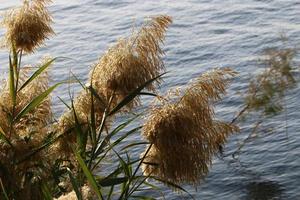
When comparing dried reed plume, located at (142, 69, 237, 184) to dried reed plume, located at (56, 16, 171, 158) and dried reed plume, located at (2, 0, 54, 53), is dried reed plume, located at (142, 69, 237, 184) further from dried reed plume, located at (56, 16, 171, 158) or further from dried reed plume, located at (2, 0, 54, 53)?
dried reed plume, located at (2, 0, 54, 53)

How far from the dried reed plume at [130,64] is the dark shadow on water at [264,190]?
4.10 metres

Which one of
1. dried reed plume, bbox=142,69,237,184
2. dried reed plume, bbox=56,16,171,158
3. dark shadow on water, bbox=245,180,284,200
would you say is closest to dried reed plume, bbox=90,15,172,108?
dried reed plume, bbox=56,16,171,158

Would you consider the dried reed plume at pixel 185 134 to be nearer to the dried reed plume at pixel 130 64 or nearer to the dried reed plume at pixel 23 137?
the dried reed plume at pixel 130 64

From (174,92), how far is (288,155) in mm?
4847

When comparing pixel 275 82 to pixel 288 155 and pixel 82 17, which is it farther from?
pixel 82 17

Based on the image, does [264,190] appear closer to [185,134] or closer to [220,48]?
[185,134]

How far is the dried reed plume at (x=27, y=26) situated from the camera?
5.82 metres

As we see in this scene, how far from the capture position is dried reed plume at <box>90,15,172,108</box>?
18.1 ft

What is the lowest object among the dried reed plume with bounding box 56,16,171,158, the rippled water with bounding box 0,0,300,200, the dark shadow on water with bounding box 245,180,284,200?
the dark shadow on water with bounding box 245,180,284,200

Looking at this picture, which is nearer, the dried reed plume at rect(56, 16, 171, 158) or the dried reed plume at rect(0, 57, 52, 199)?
the dried reed plume at rect(0, 57, 52, 199)

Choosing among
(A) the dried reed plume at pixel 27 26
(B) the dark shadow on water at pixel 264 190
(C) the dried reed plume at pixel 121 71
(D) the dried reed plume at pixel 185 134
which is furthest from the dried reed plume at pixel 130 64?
(B) the dark shadow on water at pixel 264 190

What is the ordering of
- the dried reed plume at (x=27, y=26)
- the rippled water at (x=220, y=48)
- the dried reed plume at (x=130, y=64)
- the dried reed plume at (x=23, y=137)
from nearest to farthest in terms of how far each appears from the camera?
the dried reed plume at (x=23, y=137) < the dried reed plume at (x=130, y=64) < the dried reed plume at (x=27, y=26) < the rippled water at (x=220, y=48)

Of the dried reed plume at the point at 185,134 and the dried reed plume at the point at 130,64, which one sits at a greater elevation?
the dried reed plume at the point at 130,64

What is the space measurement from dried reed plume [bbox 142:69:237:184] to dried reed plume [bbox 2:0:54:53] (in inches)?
44.3
